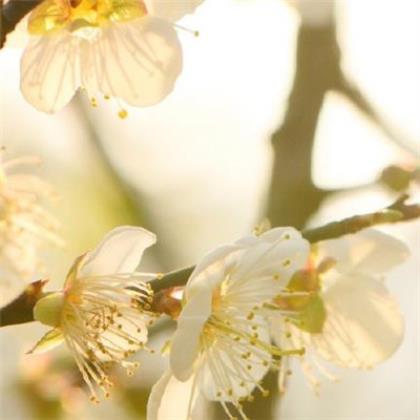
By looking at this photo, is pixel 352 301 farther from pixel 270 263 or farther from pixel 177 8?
pixel 177 8

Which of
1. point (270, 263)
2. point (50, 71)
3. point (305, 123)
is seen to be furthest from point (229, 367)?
point (305, 123)

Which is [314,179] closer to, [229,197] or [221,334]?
[221,334]

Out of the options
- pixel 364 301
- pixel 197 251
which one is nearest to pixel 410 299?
pixel 197 251

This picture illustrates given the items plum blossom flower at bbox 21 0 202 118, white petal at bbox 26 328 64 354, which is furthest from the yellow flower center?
white petal at bbox 26 328 64 354

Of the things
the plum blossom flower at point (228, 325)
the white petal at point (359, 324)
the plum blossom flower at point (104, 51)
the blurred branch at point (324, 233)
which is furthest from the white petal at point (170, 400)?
the plum blossom flower at point (104, 51)

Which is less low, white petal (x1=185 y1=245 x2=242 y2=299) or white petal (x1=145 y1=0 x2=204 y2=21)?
white petal (x1=145 y1=0 x2=204 y2=21)

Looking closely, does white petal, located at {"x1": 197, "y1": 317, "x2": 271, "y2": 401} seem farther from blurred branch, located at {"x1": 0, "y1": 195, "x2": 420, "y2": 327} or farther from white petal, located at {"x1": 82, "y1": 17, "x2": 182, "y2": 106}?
white petal, located at {"x1": 82, "y1": 17, "x2": 182, "y2": 106}
